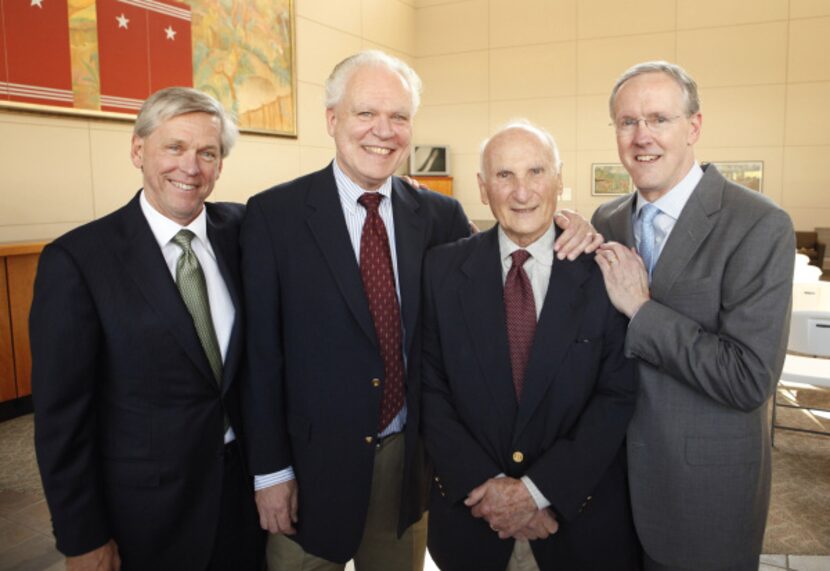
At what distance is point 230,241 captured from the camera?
192 cm

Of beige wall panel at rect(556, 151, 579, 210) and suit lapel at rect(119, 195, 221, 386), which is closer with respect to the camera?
suit lapel at rect(119, 195, 221, 386)

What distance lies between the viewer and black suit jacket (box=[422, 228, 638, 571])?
1.75 metres

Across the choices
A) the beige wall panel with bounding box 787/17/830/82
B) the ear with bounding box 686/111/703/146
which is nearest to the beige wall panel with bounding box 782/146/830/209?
the beige wall panel with bounding box 787/17/830/82

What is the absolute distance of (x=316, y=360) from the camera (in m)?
1.86

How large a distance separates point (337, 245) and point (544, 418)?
2.57 ft

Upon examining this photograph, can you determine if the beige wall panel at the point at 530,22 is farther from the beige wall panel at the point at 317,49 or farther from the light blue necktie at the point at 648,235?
the light blue necktie at the point at 648,235

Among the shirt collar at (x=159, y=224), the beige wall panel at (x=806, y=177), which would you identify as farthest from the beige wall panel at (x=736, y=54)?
the shirt collar at (x=159, y=224)

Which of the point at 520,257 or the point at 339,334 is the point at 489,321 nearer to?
the point at 520,257

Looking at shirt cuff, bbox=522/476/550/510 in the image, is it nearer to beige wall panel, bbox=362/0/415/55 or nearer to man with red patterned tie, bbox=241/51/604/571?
man with red patterned tie, bbox=241/51/604/571

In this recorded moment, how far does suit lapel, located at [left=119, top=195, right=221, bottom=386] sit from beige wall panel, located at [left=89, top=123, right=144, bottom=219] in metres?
4.59

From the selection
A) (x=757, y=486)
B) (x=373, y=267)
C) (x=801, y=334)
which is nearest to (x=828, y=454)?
(x=801, y=334)

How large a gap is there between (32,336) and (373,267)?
914 mm

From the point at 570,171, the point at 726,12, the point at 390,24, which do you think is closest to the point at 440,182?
the point at 570,171

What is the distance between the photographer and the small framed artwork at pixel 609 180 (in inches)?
383
